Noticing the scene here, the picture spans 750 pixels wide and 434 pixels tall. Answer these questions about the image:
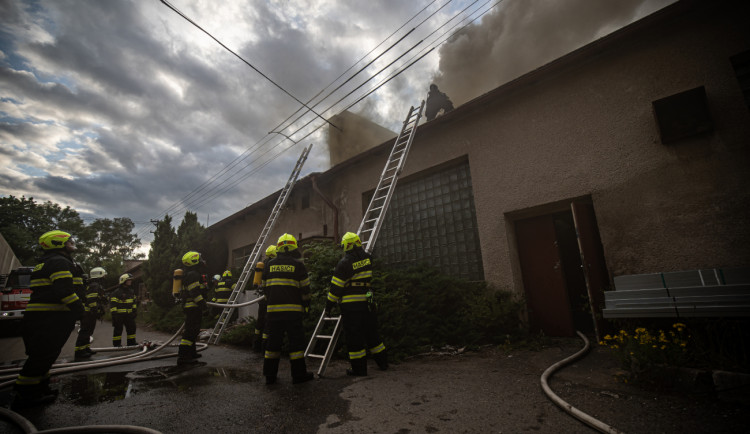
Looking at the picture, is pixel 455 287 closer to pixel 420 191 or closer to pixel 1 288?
pixel 420 191

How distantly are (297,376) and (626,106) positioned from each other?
20.1 ft

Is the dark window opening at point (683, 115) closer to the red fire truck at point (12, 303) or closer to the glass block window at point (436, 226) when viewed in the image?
the glass block window at point (436, 226)

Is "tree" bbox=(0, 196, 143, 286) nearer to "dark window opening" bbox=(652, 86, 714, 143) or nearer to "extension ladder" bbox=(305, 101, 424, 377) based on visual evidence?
"extension ladder" bbox=(305, 101, 424, 377)

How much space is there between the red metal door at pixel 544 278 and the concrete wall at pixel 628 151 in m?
0.20

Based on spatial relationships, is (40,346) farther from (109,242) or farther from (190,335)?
(109,242)

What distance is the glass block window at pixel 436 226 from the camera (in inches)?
271

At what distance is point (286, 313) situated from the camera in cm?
391

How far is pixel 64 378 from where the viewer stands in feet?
14.8

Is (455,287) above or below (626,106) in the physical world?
below

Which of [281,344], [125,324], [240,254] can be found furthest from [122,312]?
[240,254]

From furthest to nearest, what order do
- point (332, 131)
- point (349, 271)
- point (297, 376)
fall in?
point (332, 131), point (349, 271), point (297, 376)

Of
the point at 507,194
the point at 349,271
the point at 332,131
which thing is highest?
the point at 332,131

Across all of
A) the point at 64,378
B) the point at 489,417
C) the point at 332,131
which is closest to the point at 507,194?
the point at 489,417

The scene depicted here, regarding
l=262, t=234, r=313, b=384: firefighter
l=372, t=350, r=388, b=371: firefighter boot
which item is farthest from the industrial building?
l=262, t=234, r=313, b=384: firefighter
